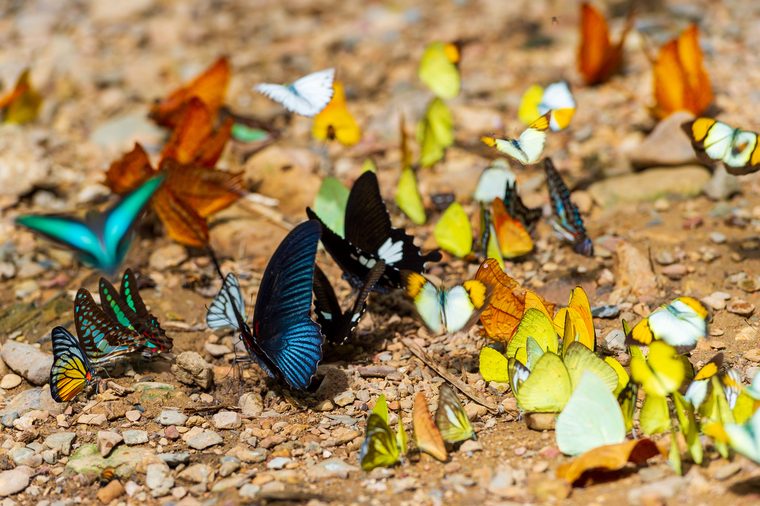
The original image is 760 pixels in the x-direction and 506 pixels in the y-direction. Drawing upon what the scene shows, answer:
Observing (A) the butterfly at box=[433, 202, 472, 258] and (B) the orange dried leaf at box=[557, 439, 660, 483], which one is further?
(A) the butterfly at box=[433, 202, 472, 258]

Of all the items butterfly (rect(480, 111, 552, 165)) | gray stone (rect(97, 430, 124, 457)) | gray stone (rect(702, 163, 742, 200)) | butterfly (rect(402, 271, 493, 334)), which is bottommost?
gray stone (rect(97, 430, 124, 457))

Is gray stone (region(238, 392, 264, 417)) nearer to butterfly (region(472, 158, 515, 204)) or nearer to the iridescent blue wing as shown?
the iridescent blue wing

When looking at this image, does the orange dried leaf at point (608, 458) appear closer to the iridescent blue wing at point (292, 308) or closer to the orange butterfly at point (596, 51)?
the iridescent blue wing at point (292, 308)

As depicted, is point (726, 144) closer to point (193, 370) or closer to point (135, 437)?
point (193, 370)

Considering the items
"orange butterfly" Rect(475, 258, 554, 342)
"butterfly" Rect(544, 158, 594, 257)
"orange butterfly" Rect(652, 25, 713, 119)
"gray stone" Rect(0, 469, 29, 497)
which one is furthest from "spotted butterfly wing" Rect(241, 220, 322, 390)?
"orange butterfly" Rect(652, 25, 713, 119)

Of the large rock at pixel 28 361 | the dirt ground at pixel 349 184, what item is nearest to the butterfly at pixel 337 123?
the dirt ground at pixel 349 184

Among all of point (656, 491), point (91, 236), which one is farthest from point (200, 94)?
point (656, 491)

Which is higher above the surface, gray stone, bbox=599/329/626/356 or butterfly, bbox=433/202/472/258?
butterfly, bbox=433/202/472/258
